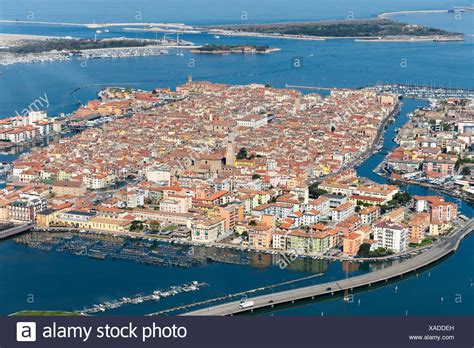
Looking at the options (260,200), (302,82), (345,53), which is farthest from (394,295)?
(345,53)

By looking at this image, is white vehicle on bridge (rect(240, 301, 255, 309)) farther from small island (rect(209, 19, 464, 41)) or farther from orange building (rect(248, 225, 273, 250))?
small island (rect(209, 19, 464, 41))

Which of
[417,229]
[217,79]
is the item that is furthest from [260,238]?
[217,79]

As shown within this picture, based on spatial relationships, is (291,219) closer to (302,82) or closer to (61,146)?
(61,146)

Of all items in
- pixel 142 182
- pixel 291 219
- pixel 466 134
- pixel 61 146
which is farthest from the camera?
pixel 466 134

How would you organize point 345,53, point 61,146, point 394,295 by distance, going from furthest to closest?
point 345,53 → point 61,146 → point 394,295

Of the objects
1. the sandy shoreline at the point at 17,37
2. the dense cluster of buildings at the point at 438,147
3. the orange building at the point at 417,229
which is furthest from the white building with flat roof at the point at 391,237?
the sandy shoreline at the point at 17,37

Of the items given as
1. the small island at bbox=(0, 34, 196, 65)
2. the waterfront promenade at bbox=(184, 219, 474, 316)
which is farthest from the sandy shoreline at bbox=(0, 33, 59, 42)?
the waterfront promenade at bbox=(184, 219, 474, 316)
